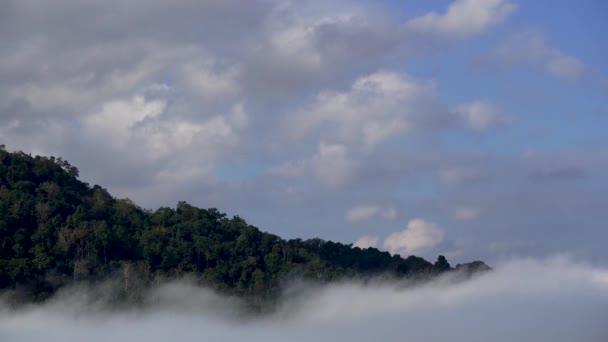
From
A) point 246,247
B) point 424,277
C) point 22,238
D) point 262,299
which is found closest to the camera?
point 22,238

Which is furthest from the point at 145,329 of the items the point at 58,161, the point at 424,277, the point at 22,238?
the point at 424,277

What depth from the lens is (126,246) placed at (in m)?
88.1

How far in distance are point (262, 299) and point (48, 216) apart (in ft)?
73.5

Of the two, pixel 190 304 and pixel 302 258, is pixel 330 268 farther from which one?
pixel 190 304

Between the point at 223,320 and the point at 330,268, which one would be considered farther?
the point at 330,268

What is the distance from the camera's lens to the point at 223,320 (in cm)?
8356

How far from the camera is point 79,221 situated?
277 ft

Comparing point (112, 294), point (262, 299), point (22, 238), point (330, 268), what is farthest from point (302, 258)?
point (22, 238)

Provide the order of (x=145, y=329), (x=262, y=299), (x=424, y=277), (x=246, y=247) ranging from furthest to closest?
(x=424, y=277)
(x=246, y=247)
(x=262, y=299)
(x=145, y=329)

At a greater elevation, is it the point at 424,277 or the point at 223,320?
the point at 424,277

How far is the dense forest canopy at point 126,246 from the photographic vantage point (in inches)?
3127

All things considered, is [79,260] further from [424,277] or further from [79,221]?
[424,277]

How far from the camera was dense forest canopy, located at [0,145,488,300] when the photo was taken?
79.4 m

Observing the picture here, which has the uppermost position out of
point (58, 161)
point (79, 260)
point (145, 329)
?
point (58, 161)
